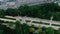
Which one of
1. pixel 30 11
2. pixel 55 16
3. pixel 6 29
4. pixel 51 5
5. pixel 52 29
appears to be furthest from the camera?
pixel 51 5

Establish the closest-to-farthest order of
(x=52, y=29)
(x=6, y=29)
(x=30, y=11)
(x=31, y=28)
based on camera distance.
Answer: (x=52, y=29), (x=31, y=28), (x=6, y=29), (x=30, y=11)

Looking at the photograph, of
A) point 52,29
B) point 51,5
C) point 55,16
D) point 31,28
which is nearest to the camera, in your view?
point 52,29

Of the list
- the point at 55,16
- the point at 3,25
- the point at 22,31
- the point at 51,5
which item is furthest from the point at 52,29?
the point at 51,5

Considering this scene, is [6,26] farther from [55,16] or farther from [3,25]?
[55,16]

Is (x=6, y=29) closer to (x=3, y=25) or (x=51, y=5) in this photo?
(x=3, y=25)

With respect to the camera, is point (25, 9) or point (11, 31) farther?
point (25, 9)

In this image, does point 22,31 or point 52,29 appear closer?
point 52,29

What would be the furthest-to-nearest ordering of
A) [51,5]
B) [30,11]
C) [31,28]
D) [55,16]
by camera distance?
[51,5] < [30,11] < [55,16] < [31,28]

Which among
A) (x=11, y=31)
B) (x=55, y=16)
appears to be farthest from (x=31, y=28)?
(x=55, y=16)

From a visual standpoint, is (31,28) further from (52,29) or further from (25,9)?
(25,9)
